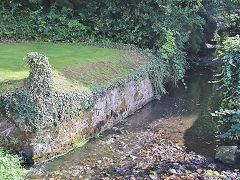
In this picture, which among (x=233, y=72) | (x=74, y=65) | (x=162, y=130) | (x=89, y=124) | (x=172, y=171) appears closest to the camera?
(x=172, y=171)

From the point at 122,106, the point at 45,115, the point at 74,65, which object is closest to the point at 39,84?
the point at 45,115

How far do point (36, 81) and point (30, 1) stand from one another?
10985 mm

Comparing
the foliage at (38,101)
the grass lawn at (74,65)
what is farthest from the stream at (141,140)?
the grass lawn at (74,65)

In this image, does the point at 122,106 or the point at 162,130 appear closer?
the point at 162,130

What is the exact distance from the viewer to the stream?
655cm

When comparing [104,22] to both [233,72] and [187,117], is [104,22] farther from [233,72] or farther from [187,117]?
[233,72]

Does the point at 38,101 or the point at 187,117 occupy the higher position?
the point at 38,101

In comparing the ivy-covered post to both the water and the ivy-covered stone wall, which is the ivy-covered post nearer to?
the ivy-covered stone wall

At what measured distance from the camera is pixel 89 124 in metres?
8.29

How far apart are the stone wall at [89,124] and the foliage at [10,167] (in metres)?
0.35

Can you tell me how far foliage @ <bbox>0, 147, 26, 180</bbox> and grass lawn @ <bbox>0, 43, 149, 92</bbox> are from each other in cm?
171

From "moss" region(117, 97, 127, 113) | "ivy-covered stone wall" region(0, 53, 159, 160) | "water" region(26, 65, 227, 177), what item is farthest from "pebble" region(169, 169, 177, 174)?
"moss" region(117, 97, 127, 113)

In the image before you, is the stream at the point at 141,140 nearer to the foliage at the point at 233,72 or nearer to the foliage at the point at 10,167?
the foliage at the point at 10,167

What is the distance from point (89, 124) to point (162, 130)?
268cm
